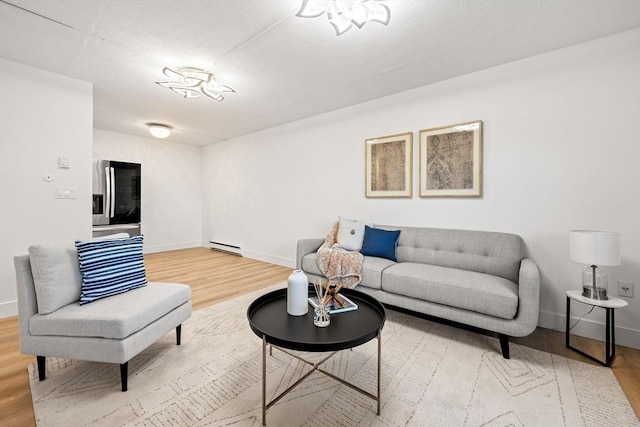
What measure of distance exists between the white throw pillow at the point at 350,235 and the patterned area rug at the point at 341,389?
1240 mm

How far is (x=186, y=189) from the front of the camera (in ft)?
21.3

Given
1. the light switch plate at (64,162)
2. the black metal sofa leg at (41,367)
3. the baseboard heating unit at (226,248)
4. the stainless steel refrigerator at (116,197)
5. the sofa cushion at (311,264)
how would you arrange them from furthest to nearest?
the baseboard heating unit at (226,248), the stainless steel refrigerator at (116,197), the sofa cushion at (311,264), the light switch plate at (64,162), the black metal sofa leg at (41,367)

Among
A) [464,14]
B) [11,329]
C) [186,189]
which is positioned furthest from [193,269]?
[464,14]

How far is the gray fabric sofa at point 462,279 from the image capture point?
1953mm

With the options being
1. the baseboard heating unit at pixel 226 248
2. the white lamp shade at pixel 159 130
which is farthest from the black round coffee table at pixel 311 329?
the white lamp shade at pixel 159 130

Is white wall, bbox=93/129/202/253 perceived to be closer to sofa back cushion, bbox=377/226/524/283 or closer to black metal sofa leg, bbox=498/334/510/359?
sofa back cushion, bbox=377/226/524/283

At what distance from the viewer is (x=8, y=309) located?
272cm

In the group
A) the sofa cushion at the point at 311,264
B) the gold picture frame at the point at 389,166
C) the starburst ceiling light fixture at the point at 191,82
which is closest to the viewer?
the starburst ceiling light fixture at the point at 191,82

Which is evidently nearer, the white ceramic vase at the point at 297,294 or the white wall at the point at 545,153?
the white ceramic vase at the point at 297,294

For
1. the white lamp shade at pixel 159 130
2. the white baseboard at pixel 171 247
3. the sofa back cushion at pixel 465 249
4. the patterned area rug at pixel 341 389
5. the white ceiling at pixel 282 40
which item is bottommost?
the patterned area rug at pixel 341 389

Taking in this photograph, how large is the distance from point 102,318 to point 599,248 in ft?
10.6

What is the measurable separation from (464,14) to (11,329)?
4555mm

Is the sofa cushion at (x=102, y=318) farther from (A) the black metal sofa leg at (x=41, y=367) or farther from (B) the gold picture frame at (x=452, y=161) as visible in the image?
(B) the gold picture frame at (x=452, y=161)

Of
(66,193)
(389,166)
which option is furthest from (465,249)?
(66,193)
